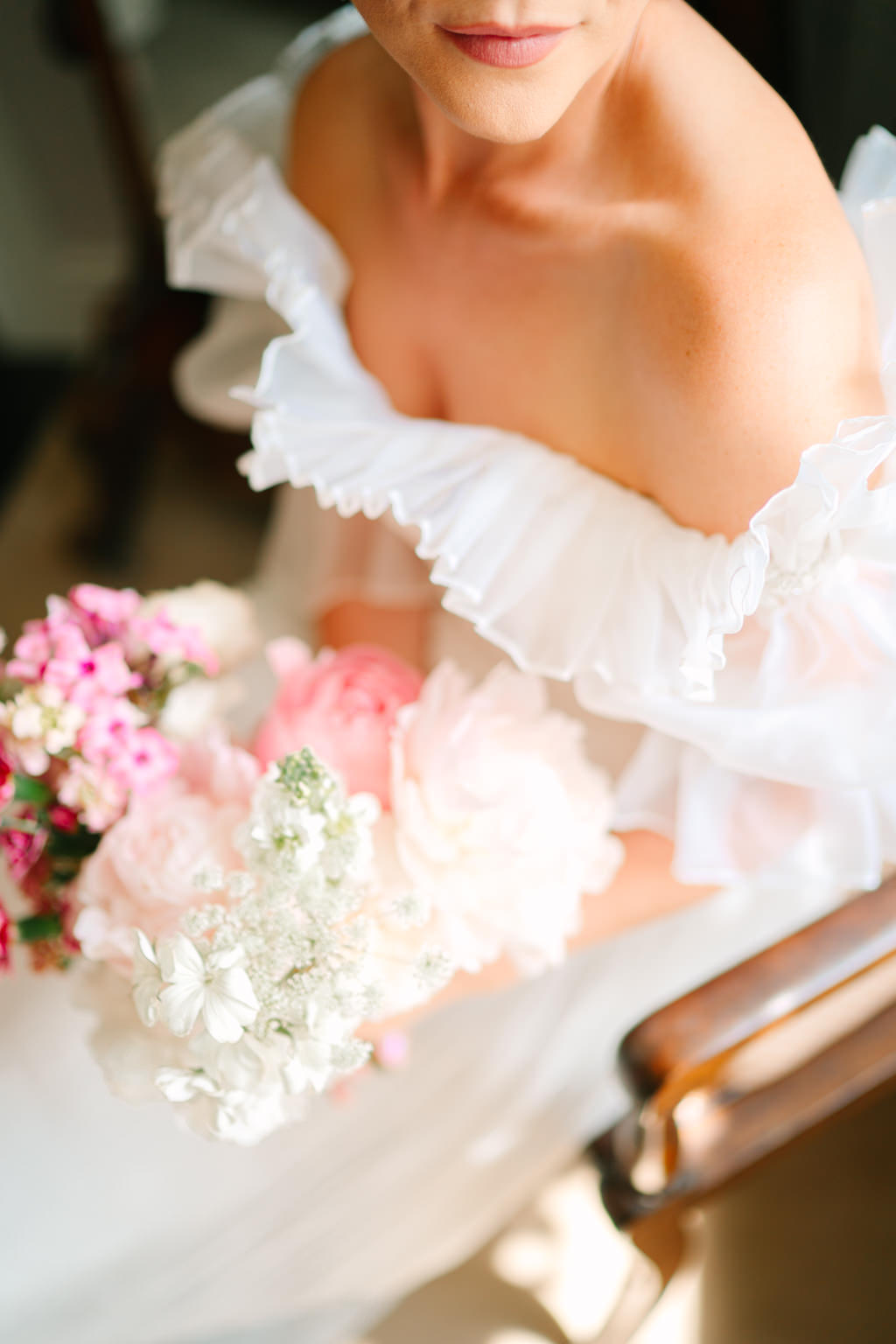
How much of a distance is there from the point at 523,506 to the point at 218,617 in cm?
24

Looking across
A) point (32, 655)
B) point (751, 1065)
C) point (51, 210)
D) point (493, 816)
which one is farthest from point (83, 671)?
point (51, 210)

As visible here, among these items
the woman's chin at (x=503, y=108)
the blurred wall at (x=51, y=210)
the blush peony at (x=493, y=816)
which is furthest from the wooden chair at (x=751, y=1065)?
the blurred wall at (x=51, y=210)

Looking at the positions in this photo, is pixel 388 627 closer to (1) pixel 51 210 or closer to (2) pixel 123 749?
(2) pixel 123 749

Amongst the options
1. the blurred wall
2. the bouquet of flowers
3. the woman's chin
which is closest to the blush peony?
the bouquet of flowers

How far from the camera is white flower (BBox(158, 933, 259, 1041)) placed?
0.53m

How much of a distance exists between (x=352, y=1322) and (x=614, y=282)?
86 cm

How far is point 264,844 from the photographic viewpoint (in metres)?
0.56

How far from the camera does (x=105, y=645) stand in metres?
0.69

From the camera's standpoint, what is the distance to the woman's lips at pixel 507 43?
590 millimetres

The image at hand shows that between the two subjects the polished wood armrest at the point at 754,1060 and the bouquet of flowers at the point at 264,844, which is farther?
the polished wood armrest at the point at 754,1060

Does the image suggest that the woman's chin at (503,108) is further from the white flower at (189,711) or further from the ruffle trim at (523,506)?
the white flower at (189,711)

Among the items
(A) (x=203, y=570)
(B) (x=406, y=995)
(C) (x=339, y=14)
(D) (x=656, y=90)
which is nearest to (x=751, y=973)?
(B) (x=406, y=995)

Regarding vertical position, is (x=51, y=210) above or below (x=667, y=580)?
above

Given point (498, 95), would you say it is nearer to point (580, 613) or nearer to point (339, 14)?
point (580, 613)
